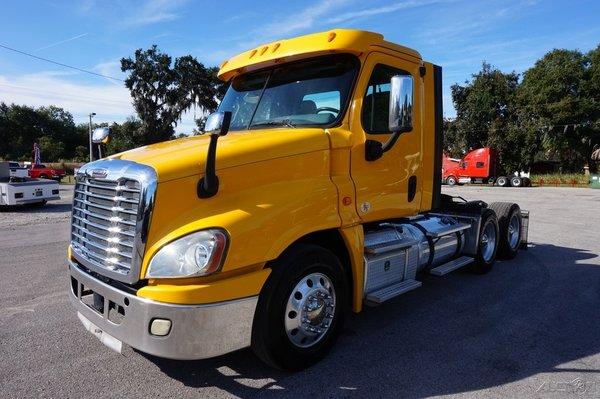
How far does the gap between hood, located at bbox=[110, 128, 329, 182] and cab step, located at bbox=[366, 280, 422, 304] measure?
1.46m

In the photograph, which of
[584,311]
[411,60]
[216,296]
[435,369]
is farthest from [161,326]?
[584,311]

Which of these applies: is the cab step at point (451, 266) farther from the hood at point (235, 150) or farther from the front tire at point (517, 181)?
the front tire at point (517, 181)

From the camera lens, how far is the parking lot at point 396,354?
3303mm

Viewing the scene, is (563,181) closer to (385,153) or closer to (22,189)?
(22,189)

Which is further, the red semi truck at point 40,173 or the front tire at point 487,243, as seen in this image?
the red semi truck at point 40,173

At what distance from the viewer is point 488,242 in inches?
271

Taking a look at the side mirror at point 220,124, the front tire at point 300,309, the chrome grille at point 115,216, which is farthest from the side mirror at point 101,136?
the front tire at point 300,309

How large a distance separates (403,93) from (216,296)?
2250 mm

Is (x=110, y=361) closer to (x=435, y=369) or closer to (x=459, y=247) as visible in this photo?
(x=435, y=369)

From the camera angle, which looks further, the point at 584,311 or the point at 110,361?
the point at 584,311

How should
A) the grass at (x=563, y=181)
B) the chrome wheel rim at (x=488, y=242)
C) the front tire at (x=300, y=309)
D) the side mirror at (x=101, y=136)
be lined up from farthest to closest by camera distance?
the grass at (x=563, y=181) → the chrome wheel rim at (x=488, y=242) → the side mirror at (x=101, y=136) → the front tire at (x=300, y=309)

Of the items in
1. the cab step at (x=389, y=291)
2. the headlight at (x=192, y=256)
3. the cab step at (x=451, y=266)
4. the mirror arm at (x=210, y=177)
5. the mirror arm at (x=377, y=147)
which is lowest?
the cab step at (x=451, y=266)

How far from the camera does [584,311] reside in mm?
4945

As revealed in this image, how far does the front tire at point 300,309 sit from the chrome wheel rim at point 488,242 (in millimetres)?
3766
